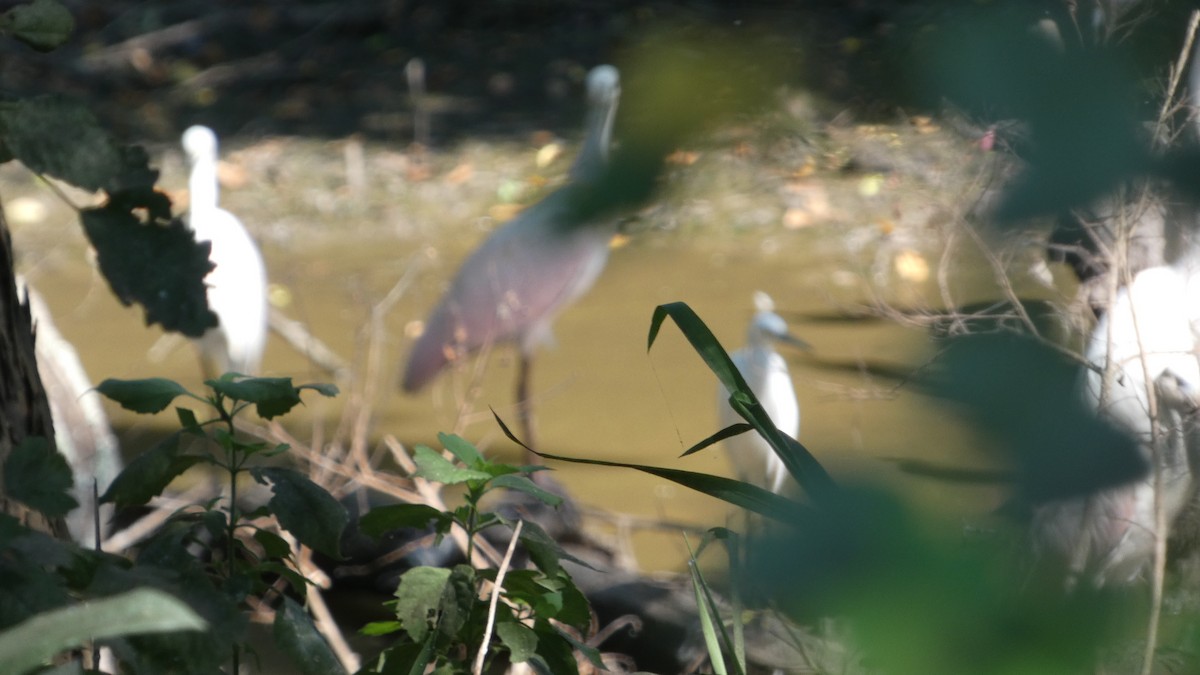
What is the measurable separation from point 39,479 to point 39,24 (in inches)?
12.8

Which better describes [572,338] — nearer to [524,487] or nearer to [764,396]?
[764,396]

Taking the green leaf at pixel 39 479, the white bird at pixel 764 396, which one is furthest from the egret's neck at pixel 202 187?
the green leaf at pixel 39 479

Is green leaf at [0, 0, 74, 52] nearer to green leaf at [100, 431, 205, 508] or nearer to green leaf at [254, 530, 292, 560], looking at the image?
green leaf at [100, 431, 205, 508]

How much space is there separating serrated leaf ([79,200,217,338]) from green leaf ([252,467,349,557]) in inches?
5.6

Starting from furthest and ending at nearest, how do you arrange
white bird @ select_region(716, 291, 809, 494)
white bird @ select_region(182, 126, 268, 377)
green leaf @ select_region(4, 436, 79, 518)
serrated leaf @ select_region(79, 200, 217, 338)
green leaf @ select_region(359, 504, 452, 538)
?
white bird @ select_region(182, 126, 268, 377) < white bird @ select_region(716, 291, 809, 494) < green leaf @ select_region(359, 504, 452, 538) < serrated leaf @ select_region(79, 200, 217, 338) < green leaf @ select_region(4, 436, 79, 518)

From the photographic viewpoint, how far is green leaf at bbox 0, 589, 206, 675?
17.9 inches

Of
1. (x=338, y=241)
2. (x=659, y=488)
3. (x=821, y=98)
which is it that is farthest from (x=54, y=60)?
(x=821, y=98)

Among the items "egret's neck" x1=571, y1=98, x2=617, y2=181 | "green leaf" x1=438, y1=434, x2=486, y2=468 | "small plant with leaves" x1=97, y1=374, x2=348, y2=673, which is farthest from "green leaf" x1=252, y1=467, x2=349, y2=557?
A: "egret's neck" x1=571, y1=98, x2=617, y2=181

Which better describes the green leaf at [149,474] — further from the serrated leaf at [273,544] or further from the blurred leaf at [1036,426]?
the blurred leaf at [1036,426]

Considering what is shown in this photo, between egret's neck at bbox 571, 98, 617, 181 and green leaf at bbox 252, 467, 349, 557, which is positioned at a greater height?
egret's neck at bbox 571, 98, 617, 181

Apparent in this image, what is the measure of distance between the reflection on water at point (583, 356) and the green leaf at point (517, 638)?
46.7 inches

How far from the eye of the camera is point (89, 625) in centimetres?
46

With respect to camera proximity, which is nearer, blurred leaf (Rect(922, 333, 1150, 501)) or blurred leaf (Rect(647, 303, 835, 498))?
blurred leaf (Rect(922, 333, 1150, 501))

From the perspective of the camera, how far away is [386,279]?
4852mm
